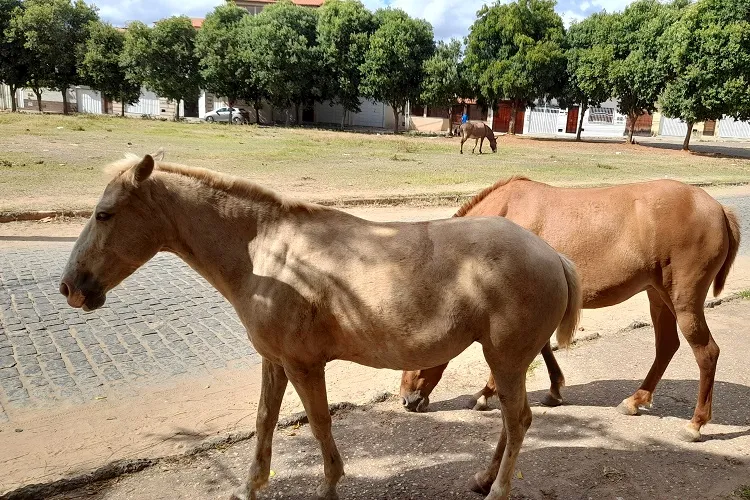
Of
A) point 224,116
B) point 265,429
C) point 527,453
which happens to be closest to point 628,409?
point 527,453

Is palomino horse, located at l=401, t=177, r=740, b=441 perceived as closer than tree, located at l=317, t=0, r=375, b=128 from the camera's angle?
Yes

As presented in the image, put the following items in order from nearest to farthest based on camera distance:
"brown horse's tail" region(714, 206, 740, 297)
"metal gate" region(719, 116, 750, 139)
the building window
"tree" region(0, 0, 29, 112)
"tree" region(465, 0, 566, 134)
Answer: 1. "brown horse's tail" region(714, 206, 740, 297)
2. "tree" region(465, 0, 566, 134)
3. "tree" region(0, 0, 29, 112)
4. "metal gate" region(719, 116, 750, 139)
5. the building window

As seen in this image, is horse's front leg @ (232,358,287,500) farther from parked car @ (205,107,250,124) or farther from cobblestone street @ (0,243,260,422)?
parked car @ (205,107,250,124)

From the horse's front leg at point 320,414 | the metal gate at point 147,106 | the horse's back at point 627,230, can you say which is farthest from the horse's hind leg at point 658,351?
the metal gate at point 147,106

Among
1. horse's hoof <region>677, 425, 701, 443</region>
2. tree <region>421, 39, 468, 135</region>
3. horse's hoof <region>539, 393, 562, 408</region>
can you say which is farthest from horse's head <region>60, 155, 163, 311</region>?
tree <region>421, 39, 468, 135</region>

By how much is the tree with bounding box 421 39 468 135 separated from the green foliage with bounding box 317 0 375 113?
5.36 m

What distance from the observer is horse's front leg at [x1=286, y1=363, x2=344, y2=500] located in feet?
10.6

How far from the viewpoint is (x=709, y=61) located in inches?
1181

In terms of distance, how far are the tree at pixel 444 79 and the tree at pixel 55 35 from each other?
28503 millimetres

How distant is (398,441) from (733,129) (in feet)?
208

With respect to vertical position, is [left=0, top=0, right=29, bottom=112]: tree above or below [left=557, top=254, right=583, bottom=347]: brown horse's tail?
above

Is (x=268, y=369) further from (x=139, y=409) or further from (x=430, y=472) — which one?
(x=139, y=409)

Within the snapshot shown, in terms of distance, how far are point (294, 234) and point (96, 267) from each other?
1086mm

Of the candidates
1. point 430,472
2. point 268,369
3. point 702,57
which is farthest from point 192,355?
point 702,57
